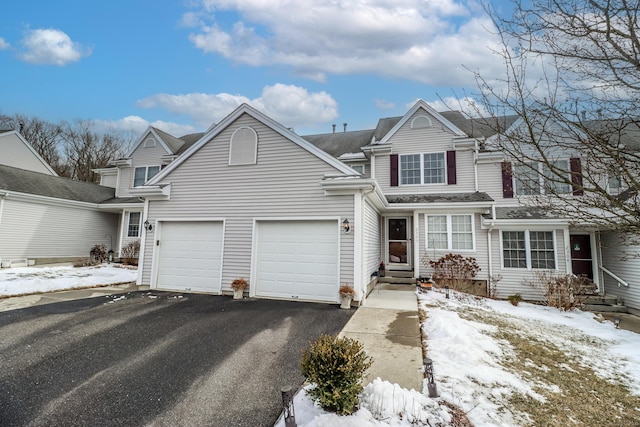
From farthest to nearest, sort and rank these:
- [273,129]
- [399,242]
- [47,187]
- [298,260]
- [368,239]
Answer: [47,187] < [399,242] < [368,239] < [273,129] < [298,260]

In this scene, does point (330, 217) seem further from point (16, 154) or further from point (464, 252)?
point (16, 154)

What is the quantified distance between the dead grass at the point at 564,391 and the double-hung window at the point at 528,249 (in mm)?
6163

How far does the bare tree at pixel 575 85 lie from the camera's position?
9.94ft

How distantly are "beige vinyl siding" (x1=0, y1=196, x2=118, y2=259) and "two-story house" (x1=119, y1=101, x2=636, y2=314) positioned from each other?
871 centimetres

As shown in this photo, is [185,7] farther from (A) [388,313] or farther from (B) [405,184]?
(A) [388,313]

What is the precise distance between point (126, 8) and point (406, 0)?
33.5 feet

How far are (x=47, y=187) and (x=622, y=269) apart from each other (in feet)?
84.0

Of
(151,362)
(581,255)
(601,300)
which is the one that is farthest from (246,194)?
(581,255)

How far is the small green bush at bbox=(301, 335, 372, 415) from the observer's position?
271 centimetres

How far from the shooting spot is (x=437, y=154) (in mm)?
12594

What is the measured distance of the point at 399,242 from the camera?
40.4 feet

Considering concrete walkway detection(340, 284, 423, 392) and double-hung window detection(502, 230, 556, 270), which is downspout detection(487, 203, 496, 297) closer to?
double-hung window detection(502, 230, 556, 270)

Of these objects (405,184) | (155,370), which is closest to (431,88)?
(155,370)

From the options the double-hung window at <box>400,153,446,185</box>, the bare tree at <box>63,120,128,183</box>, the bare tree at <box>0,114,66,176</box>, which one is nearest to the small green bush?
the double-hung window at <box>400,153,446,185</box>
